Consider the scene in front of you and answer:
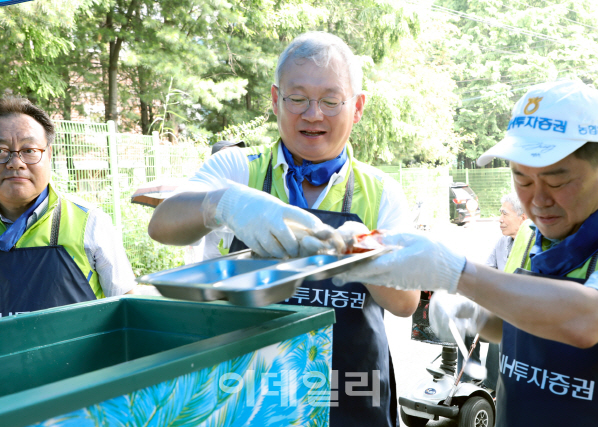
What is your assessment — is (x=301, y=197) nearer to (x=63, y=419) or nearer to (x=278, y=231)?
(x=278, y=231)

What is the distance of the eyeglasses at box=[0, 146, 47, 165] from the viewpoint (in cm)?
238

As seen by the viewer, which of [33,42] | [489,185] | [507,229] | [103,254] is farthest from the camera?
[489,185]

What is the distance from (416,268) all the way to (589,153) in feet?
1.90

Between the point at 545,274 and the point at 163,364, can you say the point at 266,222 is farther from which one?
the point at 545,274

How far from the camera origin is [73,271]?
7.59 ft

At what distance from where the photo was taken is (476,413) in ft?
12.0

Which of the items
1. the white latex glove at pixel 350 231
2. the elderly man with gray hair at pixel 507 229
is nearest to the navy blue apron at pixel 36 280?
the white latex glove at pixel 350 231

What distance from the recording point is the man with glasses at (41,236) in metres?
2.27

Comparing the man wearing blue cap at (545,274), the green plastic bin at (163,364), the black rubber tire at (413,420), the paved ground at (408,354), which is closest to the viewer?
the green plastic bin at (163,364)

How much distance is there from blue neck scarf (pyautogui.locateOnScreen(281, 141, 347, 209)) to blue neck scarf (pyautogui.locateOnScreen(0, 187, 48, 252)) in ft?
3.90

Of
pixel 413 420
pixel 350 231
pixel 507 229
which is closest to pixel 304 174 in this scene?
pixel 350 231

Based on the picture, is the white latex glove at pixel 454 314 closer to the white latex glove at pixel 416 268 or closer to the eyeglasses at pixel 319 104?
the white latex glove at pixel 416 268

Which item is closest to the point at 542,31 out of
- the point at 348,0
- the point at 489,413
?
the point at 348,0

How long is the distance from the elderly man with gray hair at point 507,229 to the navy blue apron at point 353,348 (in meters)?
2.76
